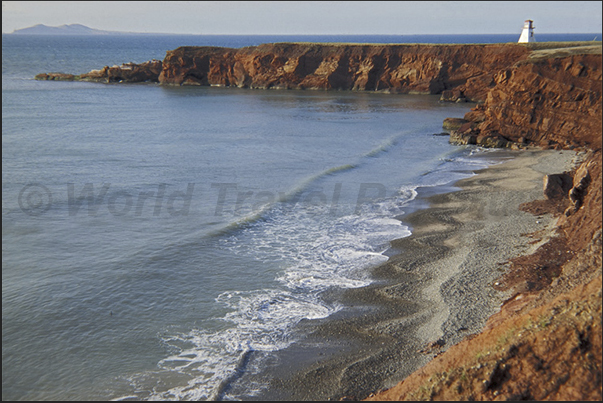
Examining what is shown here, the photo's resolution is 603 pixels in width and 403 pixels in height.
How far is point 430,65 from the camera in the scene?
58.9 meters

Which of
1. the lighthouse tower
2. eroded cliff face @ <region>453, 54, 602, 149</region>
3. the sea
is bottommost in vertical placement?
the sea

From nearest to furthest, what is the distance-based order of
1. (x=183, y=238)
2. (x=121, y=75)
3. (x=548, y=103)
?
(x=183, y=238) < (x=548, y=103) < (x=121, y=75)

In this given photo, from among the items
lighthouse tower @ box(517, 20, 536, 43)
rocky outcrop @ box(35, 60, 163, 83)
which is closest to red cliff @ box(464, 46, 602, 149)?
lighthouse tower @ box(517, 20, 536, 43)

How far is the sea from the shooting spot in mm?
10156

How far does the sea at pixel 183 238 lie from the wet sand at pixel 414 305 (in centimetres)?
56

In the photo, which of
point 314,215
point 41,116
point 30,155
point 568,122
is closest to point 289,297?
point 314,215

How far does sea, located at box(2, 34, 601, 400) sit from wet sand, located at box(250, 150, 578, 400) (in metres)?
0.56

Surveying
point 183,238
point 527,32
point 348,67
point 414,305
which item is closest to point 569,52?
point 414,305

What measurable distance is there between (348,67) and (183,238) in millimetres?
50987

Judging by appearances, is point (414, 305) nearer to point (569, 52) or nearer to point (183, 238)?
point (183, 238)

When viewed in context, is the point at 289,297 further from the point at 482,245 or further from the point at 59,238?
the point at 59,238

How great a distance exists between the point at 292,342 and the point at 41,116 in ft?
121

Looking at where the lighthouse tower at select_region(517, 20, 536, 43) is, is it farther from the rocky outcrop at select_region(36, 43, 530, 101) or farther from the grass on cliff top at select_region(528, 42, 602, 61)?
the grass on cliff top at select_region(528, 42, 602, 61)

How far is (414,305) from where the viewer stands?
38.0 ft
